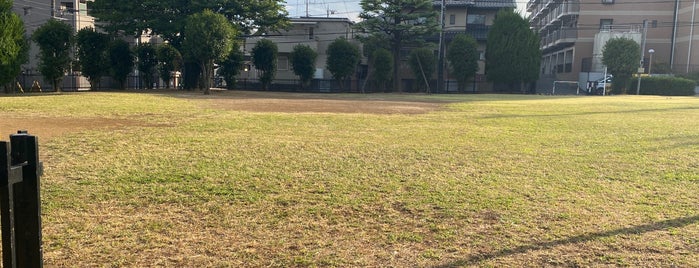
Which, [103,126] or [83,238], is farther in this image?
[103,126]

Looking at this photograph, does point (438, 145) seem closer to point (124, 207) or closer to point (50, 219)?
point (124, 207)

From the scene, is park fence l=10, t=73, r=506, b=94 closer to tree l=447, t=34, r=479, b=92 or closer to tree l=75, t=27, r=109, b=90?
tree l=447, t=34, r=479, b=92

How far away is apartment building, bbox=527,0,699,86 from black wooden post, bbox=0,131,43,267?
49.5 meters

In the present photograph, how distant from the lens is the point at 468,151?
25.0ft

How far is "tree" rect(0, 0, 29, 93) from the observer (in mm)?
20125

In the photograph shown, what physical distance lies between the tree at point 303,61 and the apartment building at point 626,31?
78.5 feet

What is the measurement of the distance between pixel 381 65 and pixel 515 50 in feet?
39.4

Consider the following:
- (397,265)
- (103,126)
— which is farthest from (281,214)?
(103,126)

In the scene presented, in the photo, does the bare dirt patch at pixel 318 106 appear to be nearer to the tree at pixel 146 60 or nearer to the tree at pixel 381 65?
the tree at pixel 146 60

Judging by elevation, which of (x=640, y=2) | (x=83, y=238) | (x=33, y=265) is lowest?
(x=83, y=238)

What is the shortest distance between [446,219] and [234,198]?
6.57 feet

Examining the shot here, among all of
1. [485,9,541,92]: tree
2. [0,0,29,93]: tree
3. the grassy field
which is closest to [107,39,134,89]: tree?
[0,0,29,93]: tree

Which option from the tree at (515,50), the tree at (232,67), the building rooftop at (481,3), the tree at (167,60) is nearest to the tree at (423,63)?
the tree at (515,50)

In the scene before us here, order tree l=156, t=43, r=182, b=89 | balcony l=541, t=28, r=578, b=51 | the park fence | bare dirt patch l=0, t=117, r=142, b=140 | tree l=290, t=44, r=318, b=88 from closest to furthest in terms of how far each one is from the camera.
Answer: bare dirt patch l=0, t=117, r=142, b=140, tree l=156, t=43, r=182, b=89, the park fence, tree l=290, t=44, r=318, b=88, balcony l=541, t=28, r=578, b=51
